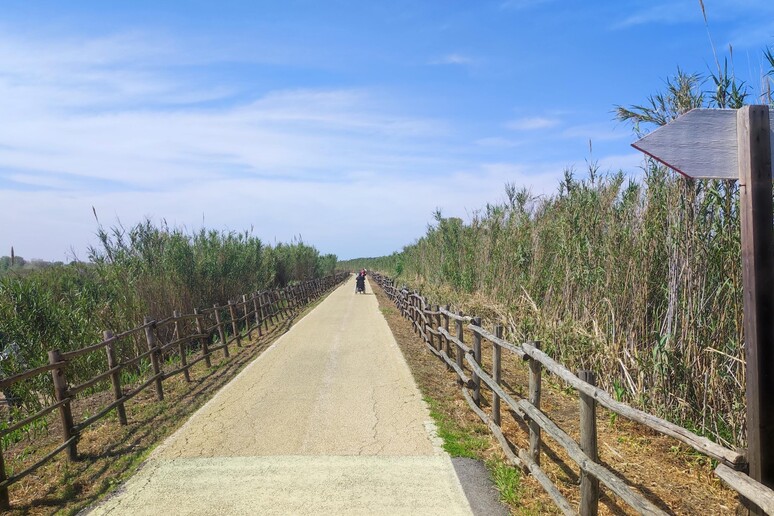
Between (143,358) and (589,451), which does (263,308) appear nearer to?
(143,358)

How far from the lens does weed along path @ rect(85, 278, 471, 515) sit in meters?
4.46

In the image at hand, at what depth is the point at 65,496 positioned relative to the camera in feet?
16.2

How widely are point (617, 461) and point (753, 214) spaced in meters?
3.63

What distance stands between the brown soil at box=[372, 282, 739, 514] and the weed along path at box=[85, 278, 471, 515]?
1.84ft

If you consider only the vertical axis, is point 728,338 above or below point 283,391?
above

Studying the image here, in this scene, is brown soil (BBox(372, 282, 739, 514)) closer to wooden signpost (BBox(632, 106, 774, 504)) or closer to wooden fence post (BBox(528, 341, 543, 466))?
wooden fence post (BBox(528, 341, 543, 466))

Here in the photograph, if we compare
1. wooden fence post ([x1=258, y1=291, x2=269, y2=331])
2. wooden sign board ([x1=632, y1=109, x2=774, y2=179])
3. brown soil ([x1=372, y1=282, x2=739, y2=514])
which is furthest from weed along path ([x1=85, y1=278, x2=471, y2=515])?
wooden fence post ([x1=258, y1=291, x2=269, y2=331])

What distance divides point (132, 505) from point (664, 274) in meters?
5.73

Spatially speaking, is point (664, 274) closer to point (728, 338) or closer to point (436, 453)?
point (728, 338)

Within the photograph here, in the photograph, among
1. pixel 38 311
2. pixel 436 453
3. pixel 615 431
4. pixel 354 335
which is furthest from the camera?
pixel 354 335

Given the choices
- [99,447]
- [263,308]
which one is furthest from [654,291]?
[263,308]

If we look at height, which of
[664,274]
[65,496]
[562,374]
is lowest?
[65,496]

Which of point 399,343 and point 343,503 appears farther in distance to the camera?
point 399,343

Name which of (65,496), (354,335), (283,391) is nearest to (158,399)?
(283,391)
